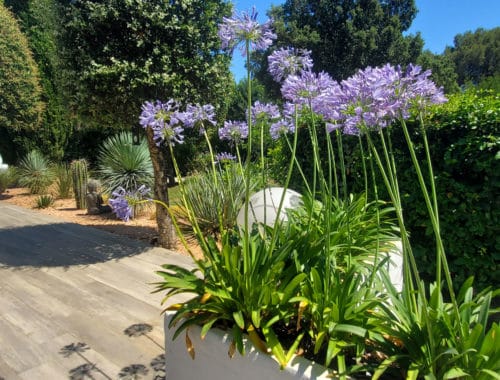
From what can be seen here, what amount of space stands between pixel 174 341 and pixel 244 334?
42 centimetres

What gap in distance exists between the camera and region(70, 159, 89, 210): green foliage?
862 cm

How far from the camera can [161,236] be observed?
5.26 meters

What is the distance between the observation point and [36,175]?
10.7 meters

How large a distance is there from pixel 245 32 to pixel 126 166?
300 inches

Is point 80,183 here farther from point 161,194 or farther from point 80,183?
point 161,194

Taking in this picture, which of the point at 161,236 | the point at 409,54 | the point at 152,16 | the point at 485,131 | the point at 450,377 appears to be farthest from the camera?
the point at 409,54

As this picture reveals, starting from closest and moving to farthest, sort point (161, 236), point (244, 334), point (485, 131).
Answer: point (244, 334) → point (485, 131) → point (161, 236)

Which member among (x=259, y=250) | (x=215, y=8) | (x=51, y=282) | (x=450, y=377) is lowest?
(x=51, y=282)

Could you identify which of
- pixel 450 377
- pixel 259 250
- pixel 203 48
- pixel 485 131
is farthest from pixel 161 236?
pixel 450 377

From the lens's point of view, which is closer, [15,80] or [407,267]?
[407,267]

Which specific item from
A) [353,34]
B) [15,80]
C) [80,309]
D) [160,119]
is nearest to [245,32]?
[160,119]

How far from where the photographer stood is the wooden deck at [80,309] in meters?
2.45

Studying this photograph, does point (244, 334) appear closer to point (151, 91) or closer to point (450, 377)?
point (450, 377)

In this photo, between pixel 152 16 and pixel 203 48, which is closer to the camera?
pixel 152 16
